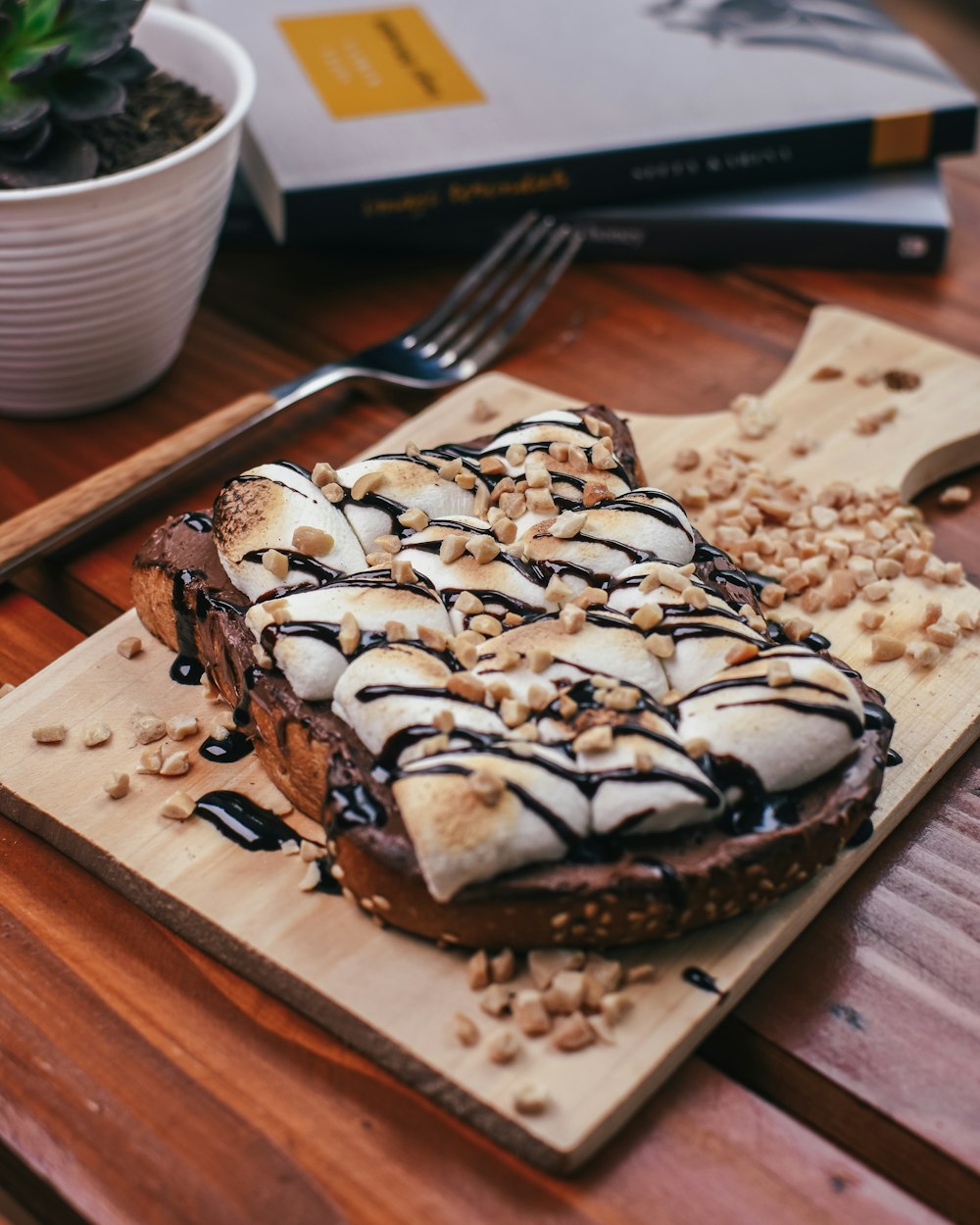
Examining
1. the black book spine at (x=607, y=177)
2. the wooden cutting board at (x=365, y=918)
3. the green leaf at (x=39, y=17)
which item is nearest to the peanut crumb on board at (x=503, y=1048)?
the wooden cutting board at (x=365, y=918)

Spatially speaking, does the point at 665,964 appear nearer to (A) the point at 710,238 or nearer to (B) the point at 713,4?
(A) the point at 710,238

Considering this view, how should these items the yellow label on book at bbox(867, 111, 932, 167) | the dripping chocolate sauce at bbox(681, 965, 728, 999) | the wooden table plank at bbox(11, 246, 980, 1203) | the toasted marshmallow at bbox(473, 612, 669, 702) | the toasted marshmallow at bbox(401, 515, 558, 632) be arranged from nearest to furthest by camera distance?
the dripping chocolate sauce at bbox(681, 965, 728, 999)
the toasted marshmallow at bbox(473, 612, 669, 702)
the toasted marshmallow at bbox(401, 515, 558, 632)
the wooden table plank at bbox(11, 246, 980, 1203)
the yellow label on book at bbox(867, 111, 932, 167)

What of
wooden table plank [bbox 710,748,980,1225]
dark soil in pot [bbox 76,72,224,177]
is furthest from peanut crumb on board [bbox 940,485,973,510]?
dark soil in pot [bbox 76,72,224,177]

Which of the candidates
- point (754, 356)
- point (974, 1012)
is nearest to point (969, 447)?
point (754, 356)

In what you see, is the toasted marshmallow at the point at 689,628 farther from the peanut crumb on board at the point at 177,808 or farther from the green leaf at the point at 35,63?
the green leaf at the point at 35,63

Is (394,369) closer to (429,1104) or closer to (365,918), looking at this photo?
(365,918)

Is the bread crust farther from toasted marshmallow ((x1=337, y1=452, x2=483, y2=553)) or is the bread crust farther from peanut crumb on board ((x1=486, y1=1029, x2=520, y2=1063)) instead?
toasted marshmallow ((x1=337, y1=452, x2=483, y2=553))

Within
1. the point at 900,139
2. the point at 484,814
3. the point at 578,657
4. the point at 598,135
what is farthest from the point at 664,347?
the point at 484,814
